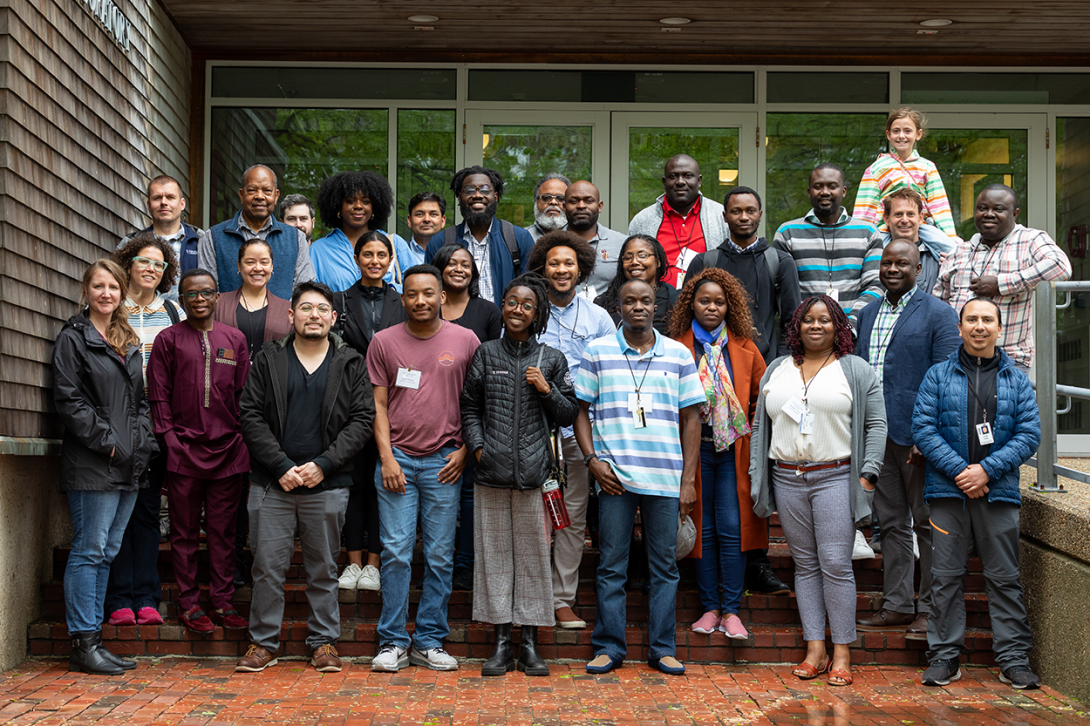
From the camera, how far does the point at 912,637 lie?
18.6ft

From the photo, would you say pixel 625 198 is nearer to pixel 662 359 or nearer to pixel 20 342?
pixel 662 359

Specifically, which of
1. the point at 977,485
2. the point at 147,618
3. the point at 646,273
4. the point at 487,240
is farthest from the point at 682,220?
the point at 147,618

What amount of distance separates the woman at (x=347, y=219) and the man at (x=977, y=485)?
3356 mm

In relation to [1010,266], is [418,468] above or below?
below

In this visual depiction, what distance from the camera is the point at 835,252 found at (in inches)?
266

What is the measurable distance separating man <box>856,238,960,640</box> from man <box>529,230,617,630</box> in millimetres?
1615

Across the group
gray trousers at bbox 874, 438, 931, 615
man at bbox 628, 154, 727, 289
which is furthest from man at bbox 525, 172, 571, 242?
gray trousers at bbox 874, 438, 931, 615

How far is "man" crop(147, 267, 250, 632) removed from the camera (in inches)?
222

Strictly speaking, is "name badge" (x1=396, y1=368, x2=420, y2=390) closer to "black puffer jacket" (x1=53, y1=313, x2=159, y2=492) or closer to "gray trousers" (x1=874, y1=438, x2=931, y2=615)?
"black puffer jacket" (x1=53, y1=313, x2=159, y2=492)

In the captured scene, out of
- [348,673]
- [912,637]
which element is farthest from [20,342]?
[912,637]

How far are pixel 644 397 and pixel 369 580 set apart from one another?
187 centimetres

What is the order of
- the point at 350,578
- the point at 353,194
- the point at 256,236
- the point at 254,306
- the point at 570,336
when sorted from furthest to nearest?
the point at 353,194 < the point at 256,236 < the point at 254,306 < the point at 570,336 < the point at 350,578

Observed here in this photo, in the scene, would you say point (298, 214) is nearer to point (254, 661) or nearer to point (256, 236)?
point (256, 236)

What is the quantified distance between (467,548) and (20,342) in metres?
2.72
